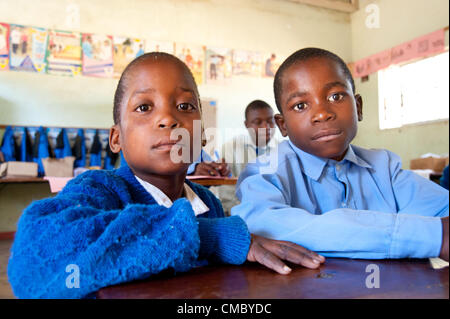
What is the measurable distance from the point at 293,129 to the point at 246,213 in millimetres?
324

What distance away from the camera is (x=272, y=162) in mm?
1001

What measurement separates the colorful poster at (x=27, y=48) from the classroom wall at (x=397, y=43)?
4.19 meters

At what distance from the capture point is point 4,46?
4.14 metres

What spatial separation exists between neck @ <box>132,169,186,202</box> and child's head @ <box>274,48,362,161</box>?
1.16 feet

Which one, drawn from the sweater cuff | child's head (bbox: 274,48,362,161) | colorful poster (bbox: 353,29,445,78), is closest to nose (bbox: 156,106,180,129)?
the sweater cuff

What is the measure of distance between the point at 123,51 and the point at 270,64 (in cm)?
216

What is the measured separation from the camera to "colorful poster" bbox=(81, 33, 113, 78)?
4.46 m

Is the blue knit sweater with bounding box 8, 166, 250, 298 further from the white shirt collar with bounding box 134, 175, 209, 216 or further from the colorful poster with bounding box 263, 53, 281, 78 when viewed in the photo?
the colorful poster with bounding box 263, 53, 281, 78

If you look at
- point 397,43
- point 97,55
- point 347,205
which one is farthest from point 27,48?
point 397,43

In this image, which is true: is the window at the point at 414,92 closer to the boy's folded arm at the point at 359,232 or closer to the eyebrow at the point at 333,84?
the eyebrow at the point at 333,84

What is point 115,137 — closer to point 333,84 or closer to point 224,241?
point 224,241
